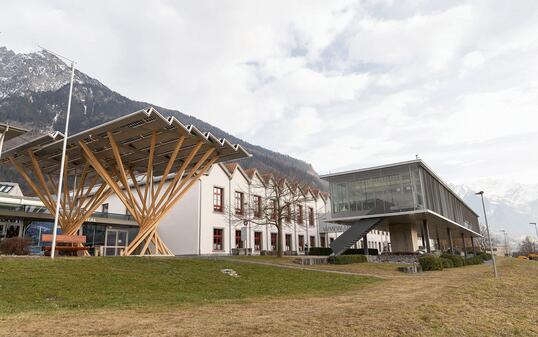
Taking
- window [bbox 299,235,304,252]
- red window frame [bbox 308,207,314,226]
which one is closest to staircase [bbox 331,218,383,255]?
window [bbox 299,235,304,252]

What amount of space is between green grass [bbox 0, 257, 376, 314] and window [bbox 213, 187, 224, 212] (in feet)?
60.2

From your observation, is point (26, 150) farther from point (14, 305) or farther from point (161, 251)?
point (14, 305)

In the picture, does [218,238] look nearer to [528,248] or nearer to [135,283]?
[135,283]

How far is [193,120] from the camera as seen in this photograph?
622 feet

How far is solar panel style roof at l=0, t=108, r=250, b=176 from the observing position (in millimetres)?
23394

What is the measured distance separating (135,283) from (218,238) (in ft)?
82.4

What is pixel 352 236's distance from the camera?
39375 millimetres

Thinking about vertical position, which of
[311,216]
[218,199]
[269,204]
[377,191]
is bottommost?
[311,216]

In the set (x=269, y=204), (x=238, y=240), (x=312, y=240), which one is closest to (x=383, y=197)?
(x=269, y=204)

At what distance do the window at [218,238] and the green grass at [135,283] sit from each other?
57.8 ft

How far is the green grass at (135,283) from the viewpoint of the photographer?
11.8m

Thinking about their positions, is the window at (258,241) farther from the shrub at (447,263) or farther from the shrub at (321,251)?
the shrub at (447,263)

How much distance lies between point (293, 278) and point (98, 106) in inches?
7858

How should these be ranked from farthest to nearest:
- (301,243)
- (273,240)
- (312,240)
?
(312,240) < (301,243) < (273,240)
